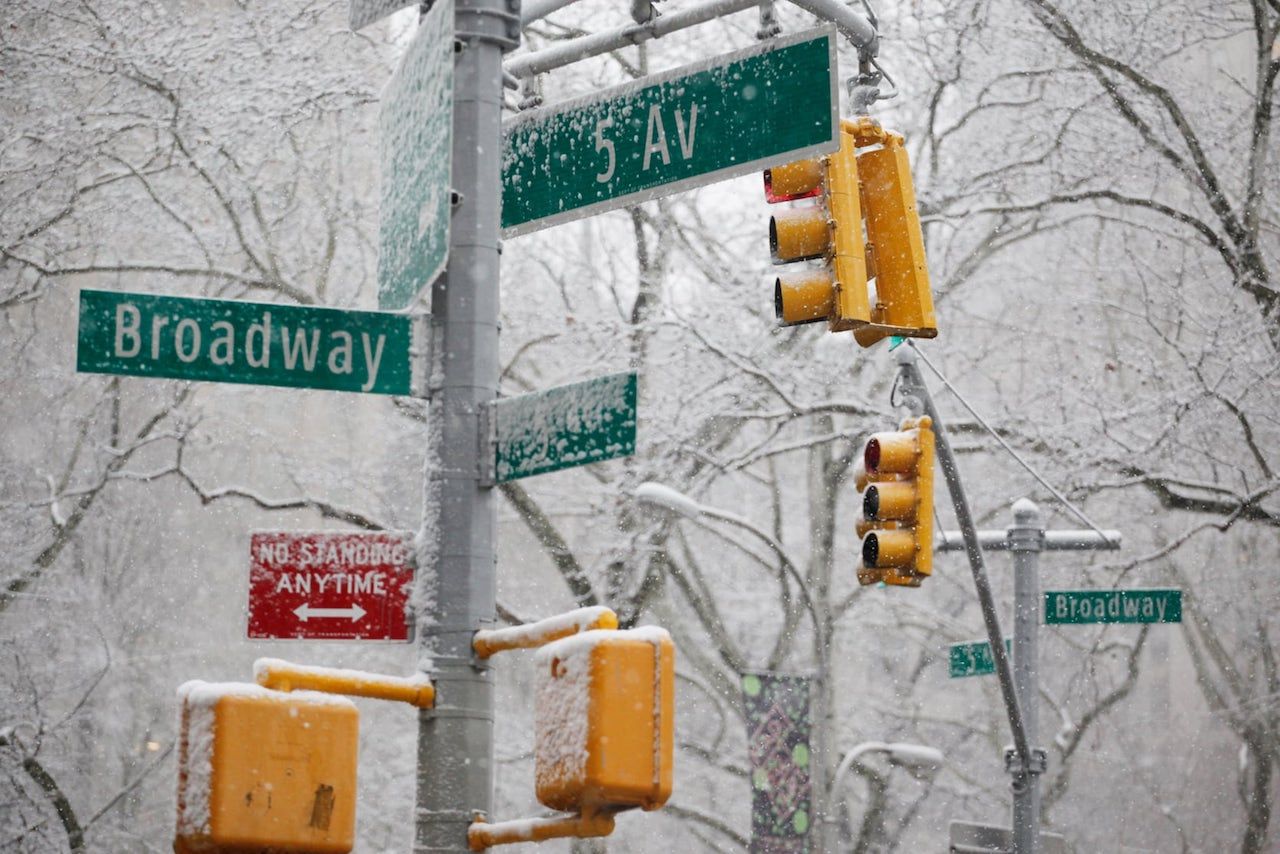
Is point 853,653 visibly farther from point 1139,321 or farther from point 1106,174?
point 1106,174

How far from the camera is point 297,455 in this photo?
20797mm

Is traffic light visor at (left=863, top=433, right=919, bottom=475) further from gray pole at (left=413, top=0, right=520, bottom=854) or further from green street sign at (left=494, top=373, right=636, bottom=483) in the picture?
green street sign at (left=494, top=373, right=636, bottom=483)

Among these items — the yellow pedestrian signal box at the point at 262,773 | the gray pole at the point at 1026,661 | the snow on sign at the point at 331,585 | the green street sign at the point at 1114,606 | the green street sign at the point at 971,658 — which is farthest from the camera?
the green street sign at the point at 971,658

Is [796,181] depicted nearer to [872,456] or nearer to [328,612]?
[328,612]

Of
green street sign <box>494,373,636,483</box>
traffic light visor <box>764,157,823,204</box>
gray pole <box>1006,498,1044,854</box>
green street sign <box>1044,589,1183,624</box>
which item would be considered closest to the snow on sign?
green street sign <box>494,373,636,483</box>

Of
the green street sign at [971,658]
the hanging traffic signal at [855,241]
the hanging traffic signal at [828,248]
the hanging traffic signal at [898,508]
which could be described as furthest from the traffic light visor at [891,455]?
the green street sign at [971,658]

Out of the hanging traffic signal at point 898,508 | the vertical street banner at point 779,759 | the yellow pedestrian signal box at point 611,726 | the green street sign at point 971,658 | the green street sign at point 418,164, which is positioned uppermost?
the green street sign at point 418,164

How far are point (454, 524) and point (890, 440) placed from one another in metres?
4.52

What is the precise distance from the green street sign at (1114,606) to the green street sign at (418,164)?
28.8 feet

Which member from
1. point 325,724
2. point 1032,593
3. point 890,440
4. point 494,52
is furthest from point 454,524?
point 1032,593

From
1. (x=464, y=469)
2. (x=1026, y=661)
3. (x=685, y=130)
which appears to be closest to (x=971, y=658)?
(x=1026, y=661)

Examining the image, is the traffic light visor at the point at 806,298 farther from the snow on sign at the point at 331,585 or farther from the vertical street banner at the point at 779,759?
the vertical street banner at the point at 779,759

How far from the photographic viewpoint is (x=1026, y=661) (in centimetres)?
1201

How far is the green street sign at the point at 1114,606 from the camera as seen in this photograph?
1230 centimetres
